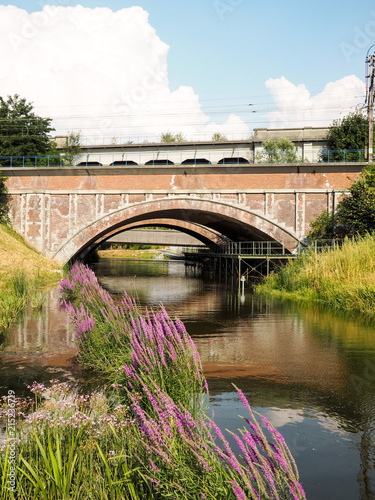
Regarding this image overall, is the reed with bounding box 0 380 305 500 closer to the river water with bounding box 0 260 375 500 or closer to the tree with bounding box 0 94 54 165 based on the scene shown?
the river water with bounding box 0 260 375 500

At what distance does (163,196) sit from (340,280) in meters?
13.7

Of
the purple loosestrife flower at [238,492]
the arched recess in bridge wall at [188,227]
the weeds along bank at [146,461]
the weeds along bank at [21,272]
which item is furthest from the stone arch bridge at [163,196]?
the purple loosestrife flower at [238,492]

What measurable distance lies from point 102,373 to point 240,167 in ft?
72.5

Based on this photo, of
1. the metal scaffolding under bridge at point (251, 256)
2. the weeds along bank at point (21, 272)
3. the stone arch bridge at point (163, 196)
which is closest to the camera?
the weeds along bank at point (21, 272)

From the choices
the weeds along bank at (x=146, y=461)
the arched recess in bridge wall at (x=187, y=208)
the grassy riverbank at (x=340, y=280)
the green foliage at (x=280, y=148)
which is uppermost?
the green foliage at (x=280, y=148)

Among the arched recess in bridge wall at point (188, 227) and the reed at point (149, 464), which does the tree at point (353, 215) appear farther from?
the reed at point (149, 464)

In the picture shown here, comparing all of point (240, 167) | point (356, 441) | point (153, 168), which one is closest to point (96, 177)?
point (153, 168)

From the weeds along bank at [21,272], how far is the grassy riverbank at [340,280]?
33.6 ft

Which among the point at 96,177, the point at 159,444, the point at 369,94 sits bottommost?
the point at 159,444

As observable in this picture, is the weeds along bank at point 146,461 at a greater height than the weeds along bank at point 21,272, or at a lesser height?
lesser

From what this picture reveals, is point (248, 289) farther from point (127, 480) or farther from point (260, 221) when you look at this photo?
point (127, 480)

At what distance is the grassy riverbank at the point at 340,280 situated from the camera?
16344mm

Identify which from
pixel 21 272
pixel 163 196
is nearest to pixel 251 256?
pixel 163 196

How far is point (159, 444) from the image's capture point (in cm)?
358
